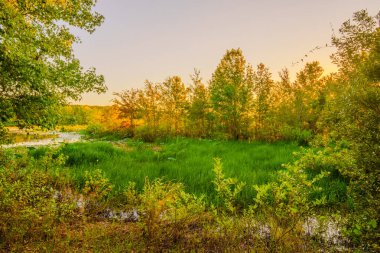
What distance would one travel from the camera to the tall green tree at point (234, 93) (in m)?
17.3

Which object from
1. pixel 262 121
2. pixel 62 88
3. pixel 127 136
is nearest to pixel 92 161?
pixel 62 88

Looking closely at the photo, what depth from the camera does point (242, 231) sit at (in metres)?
3.52

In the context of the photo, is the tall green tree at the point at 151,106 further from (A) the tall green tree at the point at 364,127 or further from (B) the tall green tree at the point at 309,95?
(A) the tall green tree at the point at 364,127

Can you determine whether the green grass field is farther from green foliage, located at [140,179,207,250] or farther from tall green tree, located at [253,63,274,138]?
tall green tree, located at [253,63,274,138]

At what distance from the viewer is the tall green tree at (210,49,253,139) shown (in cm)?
1727

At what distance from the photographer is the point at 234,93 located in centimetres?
1723

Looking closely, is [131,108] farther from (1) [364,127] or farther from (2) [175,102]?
(1) [364,127]

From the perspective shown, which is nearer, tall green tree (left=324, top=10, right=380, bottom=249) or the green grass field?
tall green tree (left=324, top=10, right=380, bottom=249)

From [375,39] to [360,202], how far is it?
5.38ft

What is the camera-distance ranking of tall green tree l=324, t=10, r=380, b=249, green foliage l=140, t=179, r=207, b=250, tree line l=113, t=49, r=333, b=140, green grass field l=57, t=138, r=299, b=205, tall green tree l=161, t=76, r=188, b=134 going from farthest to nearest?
1. tall green tree l=161, t=76, r=188, b=134
2. tree line l=113, t=49, r=333, b=140
3. green grass field l=57, t=138, r=299, b=205
4. green foliage l=140, t=179, r=207, b=250
5. tall green tree l=324, t=10, r=380, b=249

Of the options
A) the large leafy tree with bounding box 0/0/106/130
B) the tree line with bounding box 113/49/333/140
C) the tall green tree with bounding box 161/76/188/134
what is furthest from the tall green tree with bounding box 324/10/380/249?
the tall green tree with bounding box 161/76/188/134

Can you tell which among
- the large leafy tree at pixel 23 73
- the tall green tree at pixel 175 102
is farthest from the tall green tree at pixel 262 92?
the large leafy tree at pixel 23 73

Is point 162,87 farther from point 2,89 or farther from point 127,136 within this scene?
point 2,89

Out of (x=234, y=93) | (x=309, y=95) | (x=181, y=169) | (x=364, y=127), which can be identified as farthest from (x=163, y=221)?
(x=309, y=95)
